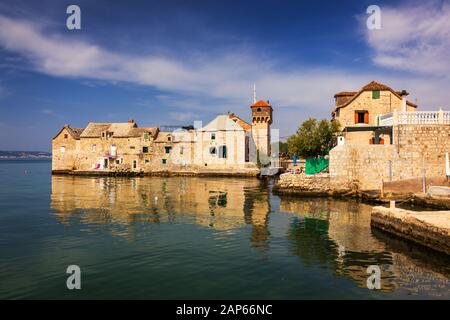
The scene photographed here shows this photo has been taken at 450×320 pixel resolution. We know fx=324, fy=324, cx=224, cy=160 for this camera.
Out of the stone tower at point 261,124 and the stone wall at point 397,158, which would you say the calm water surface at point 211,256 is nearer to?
the stone wall at point 397,158

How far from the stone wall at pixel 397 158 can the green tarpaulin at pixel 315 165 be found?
4117mm

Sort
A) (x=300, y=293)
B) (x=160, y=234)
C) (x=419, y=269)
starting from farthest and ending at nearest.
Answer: (x=160, y=234) < (x=419, y=269) < (x=300, y=293)

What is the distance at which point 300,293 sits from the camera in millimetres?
9141

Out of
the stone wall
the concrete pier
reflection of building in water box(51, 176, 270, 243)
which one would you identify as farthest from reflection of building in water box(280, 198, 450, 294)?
the stone wall

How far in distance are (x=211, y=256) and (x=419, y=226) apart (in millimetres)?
8777

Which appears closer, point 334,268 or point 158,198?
point 334,268

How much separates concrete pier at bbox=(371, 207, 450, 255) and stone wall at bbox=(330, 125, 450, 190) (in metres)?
10.2

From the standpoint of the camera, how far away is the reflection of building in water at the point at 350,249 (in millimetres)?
10460

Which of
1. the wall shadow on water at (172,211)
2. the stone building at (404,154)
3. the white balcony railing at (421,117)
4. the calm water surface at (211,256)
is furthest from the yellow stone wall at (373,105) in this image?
the calm water surface at (211,256)

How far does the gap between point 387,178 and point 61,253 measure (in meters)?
23.4

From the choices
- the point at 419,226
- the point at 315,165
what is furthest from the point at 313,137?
the point at 419,226

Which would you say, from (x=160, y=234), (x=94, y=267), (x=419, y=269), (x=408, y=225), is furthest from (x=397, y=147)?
(x=94, y=267)
